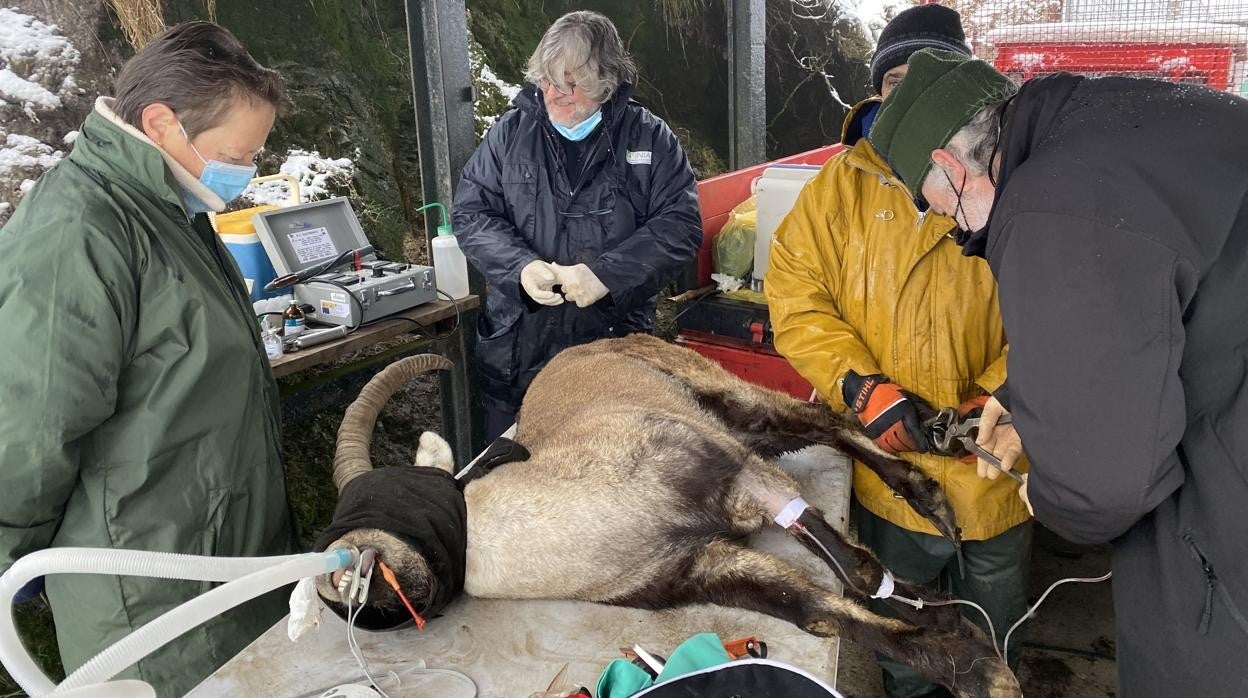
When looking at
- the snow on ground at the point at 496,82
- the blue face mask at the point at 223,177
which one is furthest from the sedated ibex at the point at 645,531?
the snow on ground at the point at 496,82

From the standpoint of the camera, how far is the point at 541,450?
2709 mm

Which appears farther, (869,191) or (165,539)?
(869,191)

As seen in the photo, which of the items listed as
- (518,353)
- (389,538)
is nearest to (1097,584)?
(518,353)

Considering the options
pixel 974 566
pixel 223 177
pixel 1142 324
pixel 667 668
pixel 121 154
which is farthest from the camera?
pixel 974 566

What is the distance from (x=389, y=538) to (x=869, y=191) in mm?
1896

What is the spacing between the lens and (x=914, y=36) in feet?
10.6

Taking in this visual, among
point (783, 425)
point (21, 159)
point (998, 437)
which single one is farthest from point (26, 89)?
point (998, 437)

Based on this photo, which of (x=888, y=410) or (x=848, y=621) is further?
(x=888, y=410)

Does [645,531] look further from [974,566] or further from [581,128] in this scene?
[581,128]

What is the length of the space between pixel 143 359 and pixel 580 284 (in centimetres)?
170

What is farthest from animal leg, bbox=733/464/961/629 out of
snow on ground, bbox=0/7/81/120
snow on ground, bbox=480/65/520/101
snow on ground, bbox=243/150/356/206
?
snow on ground, bbox=480/65/520/101

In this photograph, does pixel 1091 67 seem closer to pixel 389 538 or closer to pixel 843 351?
pixel 843 351

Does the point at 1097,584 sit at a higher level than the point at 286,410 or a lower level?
lower

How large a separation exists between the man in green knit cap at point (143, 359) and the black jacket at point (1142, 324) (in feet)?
6.40
